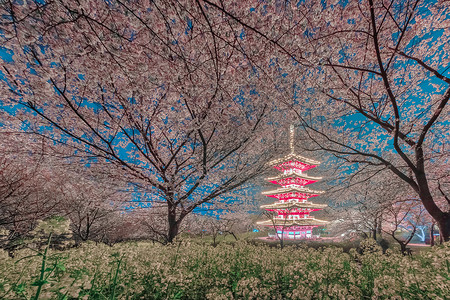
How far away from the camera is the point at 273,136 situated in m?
7.53

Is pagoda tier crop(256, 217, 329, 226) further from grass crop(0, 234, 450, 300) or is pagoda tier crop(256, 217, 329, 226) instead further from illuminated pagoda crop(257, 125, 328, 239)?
grass crop(0, 234, 450, 300)

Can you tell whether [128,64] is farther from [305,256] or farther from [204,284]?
[305,256]

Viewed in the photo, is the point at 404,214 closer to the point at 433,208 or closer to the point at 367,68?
the point at 433,208

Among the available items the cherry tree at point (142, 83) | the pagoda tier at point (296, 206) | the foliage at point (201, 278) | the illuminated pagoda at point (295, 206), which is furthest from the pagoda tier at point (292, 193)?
the foliage at point (201, 278)

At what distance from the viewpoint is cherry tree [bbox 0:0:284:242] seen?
8.86 feet

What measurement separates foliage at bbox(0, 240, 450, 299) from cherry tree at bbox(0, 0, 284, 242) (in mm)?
2622

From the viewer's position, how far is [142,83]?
4.10 m

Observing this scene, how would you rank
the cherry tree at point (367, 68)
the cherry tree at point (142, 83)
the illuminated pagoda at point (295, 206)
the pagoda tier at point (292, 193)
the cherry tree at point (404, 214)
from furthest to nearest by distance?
the pagoda tier at point (292, 193) → the illuminated pagoda at point (295, 206) → the cherry tree at point (404, 214) → the cherry tree at point (367, 68) → the cherry tree at point (142, 83)

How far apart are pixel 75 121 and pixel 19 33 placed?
11.4 ft

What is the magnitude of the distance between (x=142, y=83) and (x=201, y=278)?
4.33 meters

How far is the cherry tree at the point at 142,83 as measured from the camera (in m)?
2.70

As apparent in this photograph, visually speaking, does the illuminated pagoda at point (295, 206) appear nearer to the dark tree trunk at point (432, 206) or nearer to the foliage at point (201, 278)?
the dark tree trunk at point (432, 206)

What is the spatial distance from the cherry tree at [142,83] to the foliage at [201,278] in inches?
103

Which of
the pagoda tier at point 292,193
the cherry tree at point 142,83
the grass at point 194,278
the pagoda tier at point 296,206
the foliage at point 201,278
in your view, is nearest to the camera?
the grass at point 194,278
